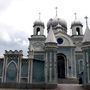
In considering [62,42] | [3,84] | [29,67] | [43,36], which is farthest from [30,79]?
[43,36]

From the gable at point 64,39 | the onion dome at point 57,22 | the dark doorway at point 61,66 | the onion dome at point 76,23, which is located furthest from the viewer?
the onion dome at point 57,22

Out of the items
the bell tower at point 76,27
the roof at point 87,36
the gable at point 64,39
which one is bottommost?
the roof at point 87,36

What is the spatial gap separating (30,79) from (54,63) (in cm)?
607

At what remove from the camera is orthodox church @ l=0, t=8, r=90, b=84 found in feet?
76.8

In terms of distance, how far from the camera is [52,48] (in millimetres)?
23797

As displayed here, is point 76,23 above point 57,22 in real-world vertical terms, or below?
below

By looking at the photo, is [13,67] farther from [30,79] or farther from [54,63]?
[54,63]

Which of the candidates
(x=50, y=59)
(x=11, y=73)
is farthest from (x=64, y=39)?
(x=50, y=59)

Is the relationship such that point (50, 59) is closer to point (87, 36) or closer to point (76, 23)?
point (87, 36)

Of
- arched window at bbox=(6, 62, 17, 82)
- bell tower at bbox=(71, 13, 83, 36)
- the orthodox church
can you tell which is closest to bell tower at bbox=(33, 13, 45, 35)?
the orthodox church

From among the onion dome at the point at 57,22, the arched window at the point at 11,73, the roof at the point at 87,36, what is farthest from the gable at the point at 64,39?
the roof at the point at 87,36

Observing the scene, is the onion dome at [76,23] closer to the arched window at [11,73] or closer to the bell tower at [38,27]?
the bell tower at [38,27]

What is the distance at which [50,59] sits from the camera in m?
23.6

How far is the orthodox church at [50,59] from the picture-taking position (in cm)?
2342
